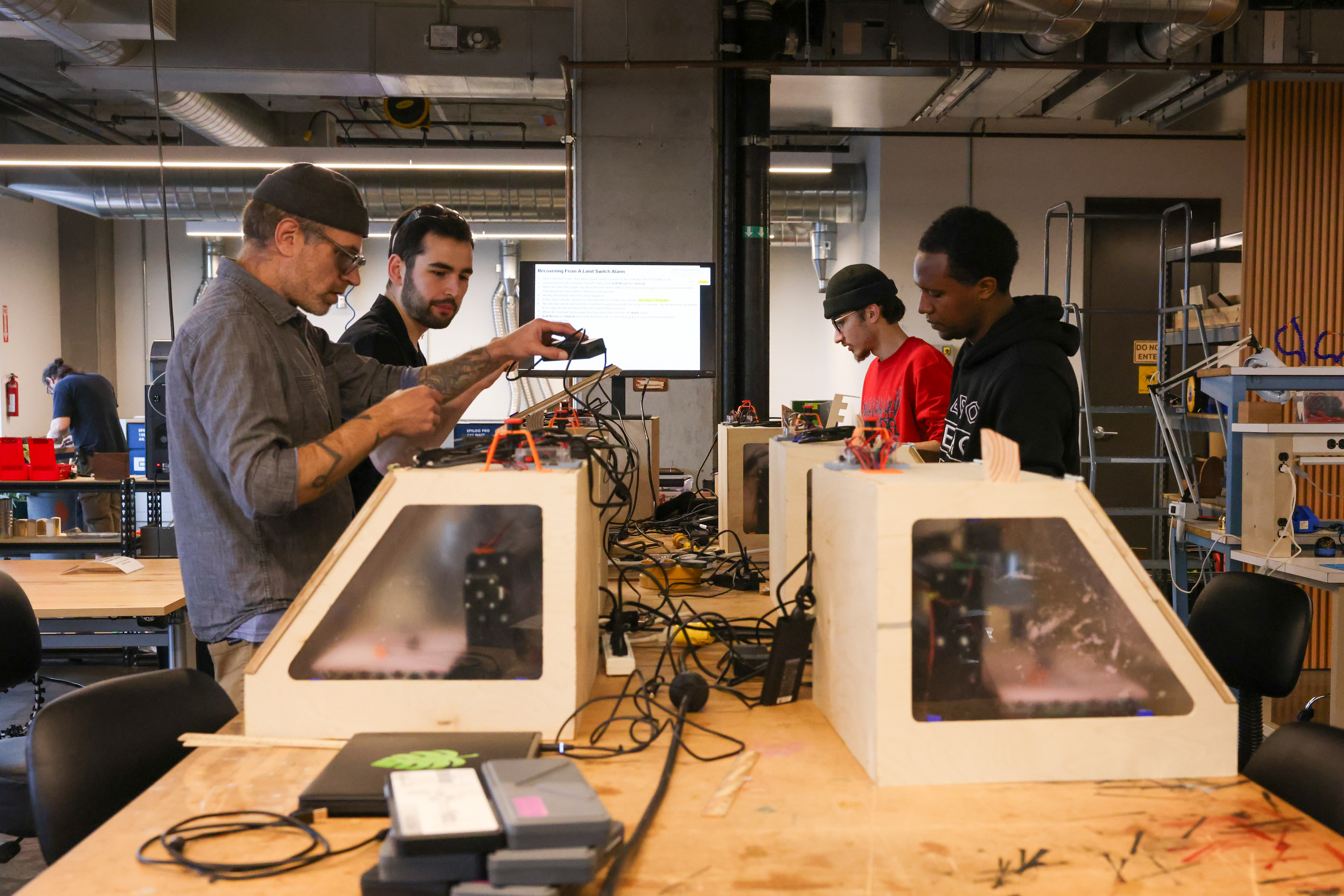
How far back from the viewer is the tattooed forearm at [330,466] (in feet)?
4.08

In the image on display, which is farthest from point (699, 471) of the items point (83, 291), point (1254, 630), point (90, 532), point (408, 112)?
point (83, 291)

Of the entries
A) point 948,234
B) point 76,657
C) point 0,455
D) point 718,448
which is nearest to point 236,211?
point 0,455

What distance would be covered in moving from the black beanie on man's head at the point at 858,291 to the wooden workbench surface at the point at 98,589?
180 cm

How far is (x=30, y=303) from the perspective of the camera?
8.19m

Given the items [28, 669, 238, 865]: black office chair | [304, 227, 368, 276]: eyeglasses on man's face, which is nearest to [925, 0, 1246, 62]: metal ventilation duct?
[304, 227, 368, 276]: eyeglasses on man's face

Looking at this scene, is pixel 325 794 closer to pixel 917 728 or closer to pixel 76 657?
pixel 917 728

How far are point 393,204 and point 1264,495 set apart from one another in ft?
18.3

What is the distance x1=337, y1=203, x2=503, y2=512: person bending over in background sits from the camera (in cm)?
206

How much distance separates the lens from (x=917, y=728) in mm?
878

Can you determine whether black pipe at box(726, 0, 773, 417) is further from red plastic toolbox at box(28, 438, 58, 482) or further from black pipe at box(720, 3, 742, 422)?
red plastic toolbox at box(28, 438, 58, 482)

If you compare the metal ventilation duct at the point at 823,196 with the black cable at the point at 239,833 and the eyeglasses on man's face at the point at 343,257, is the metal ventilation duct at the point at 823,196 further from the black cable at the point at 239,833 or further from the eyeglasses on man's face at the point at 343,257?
the black cable at the point at 239,833

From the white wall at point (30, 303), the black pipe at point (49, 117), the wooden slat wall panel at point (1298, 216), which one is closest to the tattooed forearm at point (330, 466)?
the wooden slat wall panel at point (1298, 216)

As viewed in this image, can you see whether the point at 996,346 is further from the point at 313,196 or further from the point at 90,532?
the point at 90,532

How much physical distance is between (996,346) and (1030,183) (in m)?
5.48
